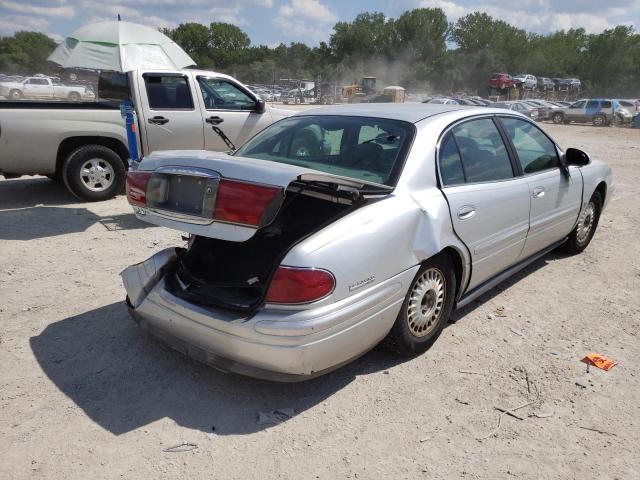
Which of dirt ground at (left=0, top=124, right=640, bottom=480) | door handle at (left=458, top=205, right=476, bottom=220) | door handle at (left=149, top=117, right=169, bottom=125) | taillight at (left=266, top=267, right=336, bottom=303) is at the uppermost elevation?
door handle at (left=149, top=117, right=169, bottom=125)

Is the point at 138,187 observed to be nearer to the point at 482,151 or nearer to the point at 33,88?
the point at 482,151

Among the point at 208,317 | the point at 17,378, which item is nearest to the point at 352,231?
the point at 208,317

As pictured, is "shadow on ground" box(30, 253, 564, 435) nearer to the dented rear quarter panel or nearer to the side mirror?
the dented rear quarter panel

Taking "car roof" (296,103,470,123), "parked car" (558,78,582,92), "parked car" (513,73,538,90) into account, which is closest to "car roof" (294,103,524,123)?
"car roof" (296,103,470,123)

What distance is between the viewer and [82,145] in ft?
23.0

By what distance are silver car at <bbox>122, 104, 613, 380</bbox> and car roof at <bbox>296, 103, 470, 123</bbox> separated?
0.03m

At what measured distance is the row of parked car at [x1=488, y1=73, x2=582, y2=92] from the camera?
56094 millimetres

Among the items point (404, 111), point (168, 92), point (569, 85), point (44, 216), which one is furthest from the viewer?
point (569, 85)

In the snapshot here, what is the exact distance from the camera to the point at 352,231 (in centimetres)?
275

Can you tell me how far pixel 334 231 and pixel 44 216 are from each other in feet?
17.0

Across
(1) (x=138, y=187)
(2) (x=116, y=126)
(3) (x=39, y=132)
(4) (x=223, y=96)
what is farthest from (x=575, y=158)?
(3) (x=39, y=132)

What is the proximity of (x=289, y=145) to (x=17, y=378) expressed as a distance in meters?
2.36

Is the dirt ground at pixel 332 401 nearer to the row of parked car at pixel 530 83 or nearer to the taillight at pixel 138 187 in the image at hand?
the taillight at pixel 138 187

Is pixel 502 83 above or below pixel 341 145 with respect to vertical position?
below
